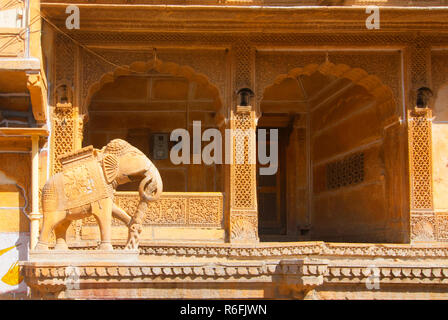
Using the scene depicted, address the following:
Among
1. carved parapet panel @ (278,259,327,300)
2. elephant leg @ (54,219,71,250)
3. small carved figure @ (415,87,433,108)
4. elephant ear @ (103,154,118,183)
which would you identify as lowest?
carved parapet panel @ (278,259,327,300)

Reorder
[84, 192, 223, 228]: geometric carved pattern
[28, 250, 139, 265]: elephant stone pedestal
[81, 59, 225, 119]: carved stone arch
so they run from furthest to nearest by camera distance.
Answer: [81, 59, 225, 119]: carved stone arch → [84, 192, 223, 228]: geometric carved pattern → [28, 250, 139, 265]: elephant stone pedestal

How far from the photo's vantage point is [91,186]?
7543 millimetres

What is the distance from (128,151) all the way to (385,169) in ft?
15.8

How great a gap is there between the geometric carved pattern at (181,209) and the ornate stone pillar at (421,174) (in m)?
2.93

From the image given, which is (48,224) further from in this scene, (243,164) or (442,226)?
(442,226)

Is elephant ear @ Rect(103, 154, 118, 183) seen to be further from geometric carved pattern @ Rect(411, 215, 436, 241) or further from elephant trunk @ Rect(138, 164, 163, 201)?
geometric carved pattern @ Rect(411, 215, 436, 241)

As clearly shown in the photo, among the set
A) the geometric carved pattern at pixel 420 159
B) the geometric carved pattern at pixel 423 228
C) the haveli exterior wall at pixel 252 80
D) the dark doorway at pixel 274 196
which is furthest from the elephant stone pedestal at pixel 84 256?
the dark doorway at pixel 274 196

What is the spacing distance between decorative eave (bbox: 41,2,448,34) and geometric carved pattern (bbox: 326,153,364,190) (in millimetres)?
2537

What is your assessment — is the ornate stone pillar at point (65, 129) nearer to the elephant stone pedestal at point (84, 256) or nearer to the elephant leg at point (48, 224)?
the elephant leg at point (48, 224)

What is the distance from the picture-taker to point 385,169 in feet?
35.0

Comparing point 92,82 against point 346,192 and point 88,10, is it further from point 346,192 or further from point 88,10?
point 346,192

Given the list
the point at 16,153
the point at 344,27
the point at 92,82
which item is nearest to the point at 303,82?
the point at 344,27

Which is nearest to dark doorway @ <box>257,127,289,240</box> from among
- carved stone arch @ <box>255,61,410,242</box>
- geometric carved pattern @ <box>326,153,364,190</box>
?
geometric carved pattern @ <box>326,153,364,190</box>

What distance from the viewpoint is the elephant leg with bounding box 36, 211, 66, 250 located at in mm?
7465
